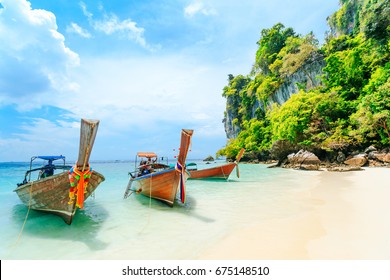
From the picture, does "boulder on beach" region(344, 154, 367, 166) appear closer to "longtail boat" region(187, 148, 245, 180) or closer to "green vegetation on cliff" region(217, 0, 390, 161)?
"green vegetation on cliff" region(217, 0, 390, 161)

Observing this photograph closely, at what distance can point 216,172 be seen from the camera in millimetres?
17781

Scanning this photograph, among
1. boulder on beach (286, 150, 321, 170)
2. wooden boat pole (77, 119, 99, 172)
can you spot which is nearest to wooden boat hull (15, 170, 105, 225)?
wooden boat pole (77, 119, 99, 172)

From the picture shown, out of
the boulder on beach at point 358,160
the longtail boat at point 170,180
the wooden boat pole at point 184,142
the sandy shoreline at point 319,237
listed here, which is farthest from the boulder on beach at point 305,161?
the wooden boat pole at point 184,142

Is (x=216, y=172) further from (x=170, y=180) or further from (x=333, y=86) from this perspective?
(x=333, y=86)

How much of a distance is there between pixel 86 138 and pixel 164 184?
398 centimetres

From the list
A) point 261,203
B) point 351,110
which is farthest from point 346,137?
point 261,203

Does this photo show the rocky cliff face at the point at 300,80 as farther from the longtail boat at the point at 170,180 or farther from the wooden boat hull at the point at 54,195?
the wooden boat hull at the point at 54,195

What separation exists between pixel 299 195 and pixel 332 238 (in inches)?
213

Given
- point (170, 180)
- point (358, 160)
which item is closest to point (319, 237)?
point (170, 180)

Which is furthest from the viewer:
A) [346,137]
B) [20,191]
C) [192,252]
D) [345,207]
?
[346,137]

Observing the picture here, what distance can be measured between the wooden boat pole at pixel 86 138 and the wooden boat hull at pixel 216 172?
1257 cm

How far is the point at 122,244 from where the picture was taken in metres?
5.24

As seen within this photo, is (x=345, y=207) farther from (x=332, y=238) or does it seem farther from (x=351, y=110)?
(x=351, y=110)

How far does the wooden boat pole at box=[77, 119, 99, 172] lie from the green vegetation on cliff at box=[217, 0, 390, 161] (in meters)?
21.9
